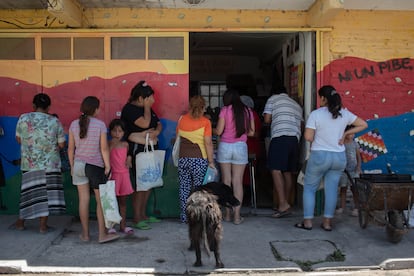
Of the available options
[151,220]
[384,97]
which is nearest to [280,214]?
[151,220]

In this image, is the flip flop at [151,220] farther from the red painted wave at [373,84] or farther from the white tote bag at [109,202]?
the red painted wave at [373,84]

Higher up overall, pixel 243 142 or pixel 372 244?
pixel 243 142

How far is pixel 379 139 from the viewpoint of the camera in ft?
22.5

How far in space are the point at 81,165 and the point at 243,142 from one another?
7.35ft

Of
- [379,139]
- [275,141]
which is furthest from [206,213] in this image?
[379,139]

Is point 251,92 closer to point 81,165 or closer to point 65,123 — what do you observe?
point 65,123

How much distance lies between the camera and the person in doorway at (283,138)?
6.70m

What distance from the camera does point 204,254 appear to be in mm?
5109

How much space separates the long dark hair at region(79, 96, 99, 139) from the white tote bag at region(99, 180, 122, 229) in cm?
66

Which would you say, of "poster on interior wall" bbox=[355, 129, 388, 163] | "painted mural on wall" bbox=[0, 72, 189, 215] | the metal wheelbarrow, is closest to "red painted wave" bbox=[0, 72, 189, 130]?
"painted mural on wall" bbox=[0, 72, 189, 215]

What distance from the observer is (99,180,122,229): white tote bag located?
5.46m

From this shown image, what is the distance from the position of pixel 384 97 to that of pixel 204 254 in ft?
12.0

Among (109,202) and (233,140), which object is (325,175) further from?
(109,202)

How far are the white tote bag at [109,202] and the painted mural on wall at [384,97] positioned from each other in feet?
11.1
